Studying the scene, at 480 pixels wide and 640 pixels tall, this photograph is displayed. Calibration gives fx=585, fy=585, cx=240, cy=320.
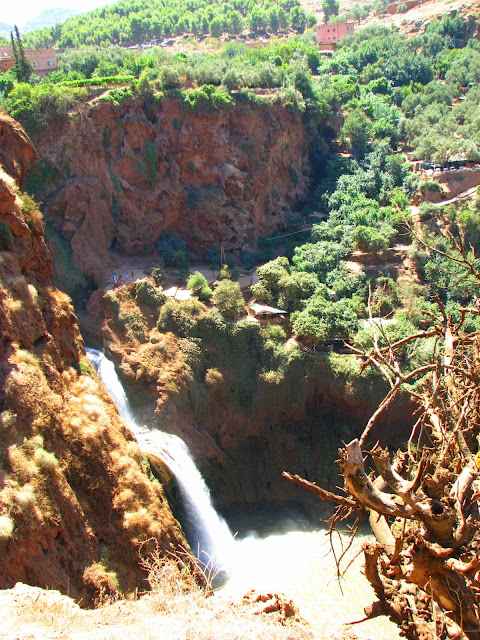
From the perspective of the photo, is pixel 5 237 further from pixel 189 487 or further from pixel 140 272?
pixel 140 272

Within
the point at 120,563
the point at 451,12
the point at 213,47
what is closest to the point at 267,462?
the point at 120,563

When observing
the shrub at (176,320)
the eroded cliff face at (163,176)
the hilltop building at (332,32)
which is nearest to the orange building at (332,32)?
the hilltop building at (332,32)

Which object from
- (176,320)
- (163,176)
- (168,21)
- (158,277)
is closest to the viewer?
(176,320)

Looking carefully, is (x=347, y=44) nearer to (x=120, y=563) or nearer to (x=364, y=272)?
(x=364, y=272)

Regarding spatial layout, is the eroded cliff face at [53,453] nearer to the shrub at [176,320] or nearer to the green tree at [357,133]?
the shrub at [176,320]

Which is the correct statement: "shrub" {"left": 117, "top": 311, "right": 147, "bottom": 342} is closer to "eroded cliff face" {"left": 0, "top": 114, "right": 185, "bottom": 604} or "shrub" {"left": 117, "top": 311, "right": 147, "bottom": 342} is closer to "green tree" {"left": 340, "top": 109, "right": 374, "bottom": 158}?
"eroded cliff face" {"left": 0, "top": 114, "right": 185, "bottom": 604}

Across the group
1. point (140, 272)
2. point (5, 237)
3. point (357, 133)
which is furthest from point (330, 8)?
point (5, 237)

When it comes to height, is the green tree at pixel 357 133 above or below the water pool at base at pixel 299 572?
above
